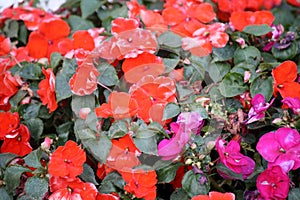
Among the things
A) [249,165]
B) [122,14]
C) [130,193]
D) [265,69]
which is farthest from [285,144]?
[122,14]

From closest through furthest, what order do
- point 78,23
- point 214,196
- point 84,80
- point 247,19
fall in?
1. point 214,196
2. point 84,80
3. point 247,19
4. point 78,23

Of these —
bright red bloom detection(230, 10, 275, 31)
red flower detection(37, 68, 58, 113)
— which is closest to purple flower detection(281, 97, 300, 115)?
bright red bloom detection(230, 10, 275, 31)

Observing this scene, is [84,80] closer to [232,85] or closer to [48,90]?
[48,90]

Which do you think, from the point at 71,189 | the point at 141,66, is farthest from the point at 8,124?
the point at 141,66

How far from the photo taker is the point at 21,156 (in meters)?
1.31

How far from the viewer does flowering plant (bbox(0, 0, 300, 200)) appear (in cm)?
115

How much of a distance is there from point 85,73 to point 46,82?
0.44 ft

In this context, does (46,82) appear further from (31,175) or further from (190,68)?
(190,68)

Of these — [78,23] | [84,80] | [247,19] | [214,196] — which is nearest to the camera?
[214,196]

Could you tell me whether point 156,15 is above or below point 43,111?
above

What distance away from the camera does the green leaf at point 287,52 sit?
1428 millimetres

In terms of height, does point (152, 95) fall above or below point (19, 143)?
above

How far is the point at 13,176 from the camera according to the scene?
3.93 feet

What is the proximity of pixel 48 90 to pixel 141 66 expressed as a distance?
251mm
